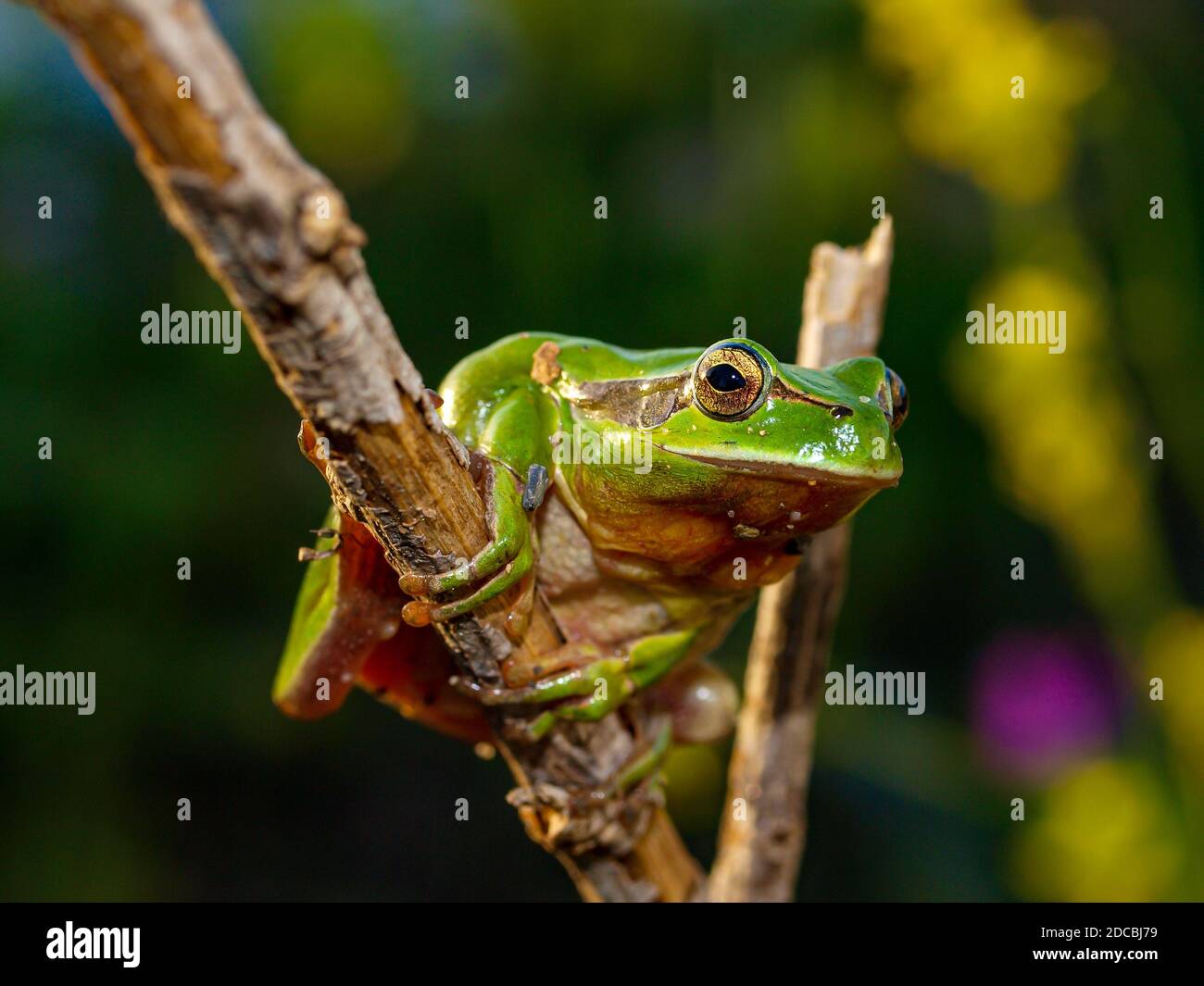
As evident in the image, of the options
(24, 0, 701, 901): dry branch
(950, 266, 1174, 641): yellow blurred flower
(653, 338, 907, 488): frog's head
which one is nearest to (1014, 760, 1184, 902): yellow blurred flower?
(950, 266, 1174, 641): yellow blurred flower

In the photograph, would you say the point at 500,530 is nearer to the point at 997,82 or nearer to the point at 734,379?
the point at 734,379

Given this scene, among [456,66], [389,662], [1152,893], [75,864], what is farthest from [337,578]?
[456,66]

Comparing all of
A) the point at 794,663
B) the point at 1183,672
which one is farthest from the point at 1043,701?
the point at 794,663

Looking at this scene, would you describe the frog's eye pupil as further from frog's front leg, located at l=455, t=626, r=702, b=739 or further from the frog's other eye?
frog's front leg, located at l=455, t=626, r=702, b=739

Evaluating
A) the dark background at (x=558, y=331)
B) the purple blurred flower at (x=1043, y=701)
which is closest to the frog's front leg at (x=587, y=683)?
the dark background at (x=558, y=331)

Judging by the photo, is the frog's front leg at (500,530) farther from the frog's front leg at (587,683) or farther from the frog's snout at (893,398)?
the frog's snout at (893,398)

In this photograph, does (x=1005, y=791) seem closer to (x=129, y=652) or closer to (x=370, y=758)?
(x=370, y=758)
